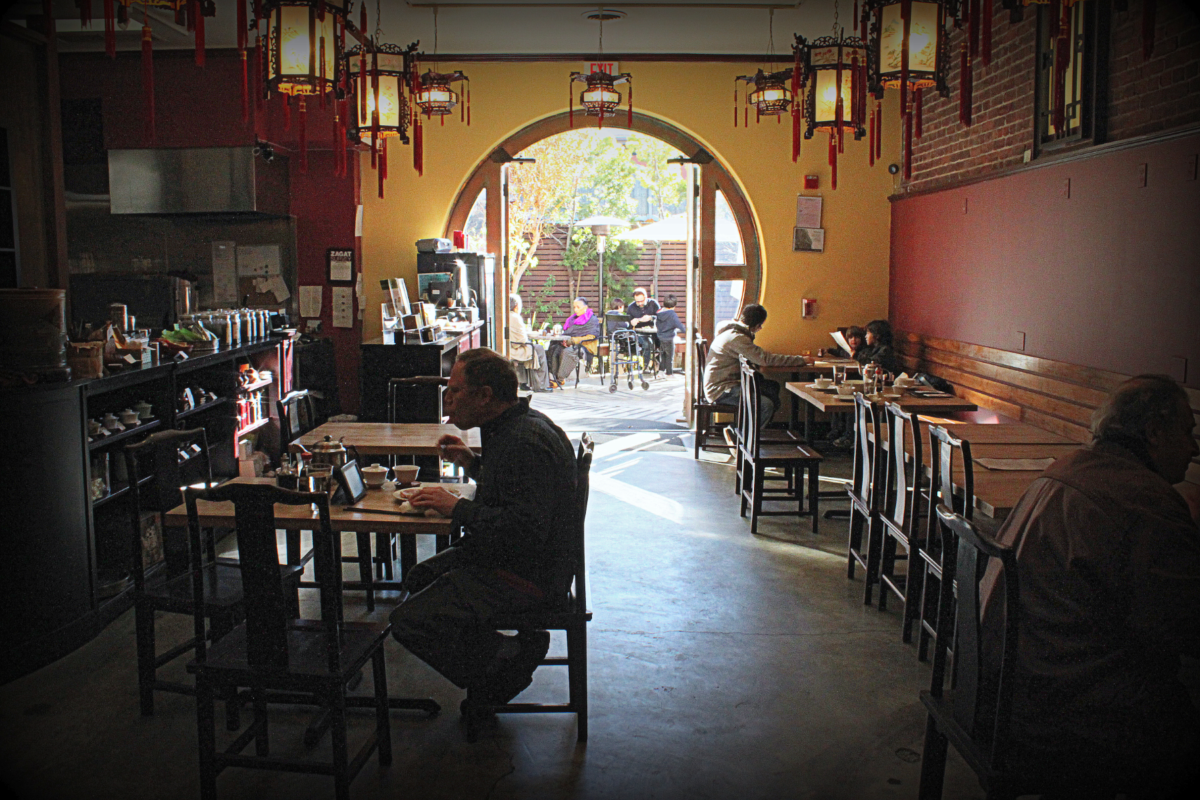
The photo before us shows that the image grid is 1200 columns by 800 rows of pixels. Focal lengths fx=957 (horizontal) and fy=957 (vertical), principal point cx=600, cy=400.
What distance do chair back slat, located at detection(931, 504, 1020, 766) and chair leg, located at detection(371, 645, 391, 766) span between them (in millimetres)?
1783

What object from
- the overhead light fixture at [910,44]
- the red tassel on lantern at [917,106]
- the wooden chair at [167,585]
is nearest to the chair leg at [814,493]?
the red tassel on lantern at [917,106]

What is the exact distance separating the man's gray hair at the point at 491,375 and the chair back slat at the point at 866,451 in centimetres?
219

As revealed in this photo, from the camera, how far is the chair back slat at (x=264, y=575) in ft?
9.08

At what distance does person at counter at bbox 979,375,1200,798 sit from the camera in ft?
7.49

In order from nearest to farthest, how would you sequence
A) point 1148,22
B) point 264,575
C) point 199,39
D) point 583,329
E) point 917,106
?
point 264,575 < point 1148,22 < point 199,39 < point 917,106 < point 583,329

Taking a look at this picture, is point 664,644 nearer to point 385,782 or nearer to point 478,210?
point 385,782

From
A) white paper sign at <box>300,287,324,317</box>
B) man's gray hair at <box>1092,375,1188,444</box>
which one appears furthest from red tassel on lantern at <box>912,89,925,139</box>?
white paper sign at <box>300,287,324,317</box>

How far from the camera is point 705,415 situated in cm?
916

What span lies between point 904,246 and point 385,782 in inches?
292

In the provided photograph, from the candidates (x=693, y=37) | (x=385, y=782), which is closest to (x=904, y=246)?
(x=693, y=37)

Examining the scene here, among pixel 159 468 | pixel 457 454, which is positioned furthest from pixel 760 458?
pixel 159 468

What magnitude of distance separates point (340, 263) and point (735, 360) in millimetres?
3737

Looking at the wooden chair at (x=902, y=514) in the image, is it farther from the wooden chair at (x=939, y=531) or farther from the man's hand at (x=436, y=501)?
the man's hand at (x=436, y=501)

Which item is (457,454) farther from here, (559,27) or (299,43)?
(559,27)
